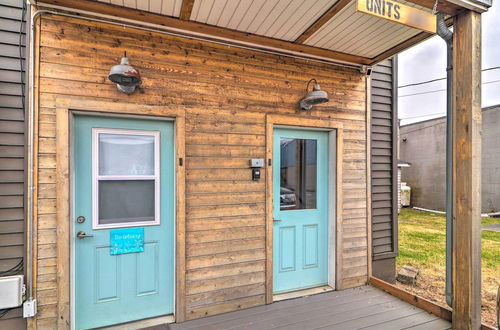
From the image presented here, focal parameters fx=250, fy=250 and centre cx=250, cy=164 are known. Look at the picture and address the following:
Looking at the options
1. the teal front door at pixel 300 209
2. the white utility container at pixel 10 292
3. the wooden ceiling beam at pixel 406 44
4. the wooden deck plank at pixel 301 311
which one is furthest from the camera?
the teal front door at pixel 300 209

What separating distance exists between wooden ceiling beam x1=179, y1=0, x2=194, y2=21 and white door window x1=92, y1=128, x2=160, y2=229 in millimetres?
1025

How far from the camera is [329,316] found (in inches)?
93.5

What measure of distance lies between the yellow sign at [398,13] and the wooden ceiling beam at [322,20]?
29cm

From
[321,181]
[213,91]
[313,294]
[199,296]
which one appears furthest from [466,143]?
[199,296]

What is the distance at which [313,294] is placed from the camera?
9.11 ft

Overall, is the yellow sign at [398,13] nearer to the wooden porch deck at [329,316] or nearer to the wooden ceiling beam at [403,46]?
the wooden ceiling beam at [403,46]

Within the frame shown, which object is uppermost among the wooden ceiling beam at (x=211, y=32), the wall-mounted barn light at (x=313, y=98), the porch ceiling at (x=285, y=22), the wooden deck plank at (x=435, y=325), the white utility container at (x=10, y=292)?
the porch ceiling at (x=285, y=22)

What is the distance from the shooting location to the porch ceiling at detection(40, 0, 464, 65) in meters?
1.97

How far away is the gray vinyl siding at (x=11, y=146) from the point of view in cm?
195

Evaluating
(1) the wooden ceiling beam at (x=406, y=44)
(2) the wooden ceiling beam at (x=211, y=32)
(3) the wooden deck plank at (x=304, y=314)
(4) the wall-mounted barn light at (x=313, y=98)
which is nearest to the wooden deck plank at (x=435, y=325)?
(3) the wooden deck plank at (x=304, y=314)

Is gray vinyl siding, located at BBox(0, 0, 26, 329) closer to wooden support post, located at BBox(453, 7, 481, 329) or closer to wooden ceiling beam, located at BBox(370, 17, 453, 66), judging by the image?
wooden ceiling beam, located at BBox(370, 17, 453, 66)

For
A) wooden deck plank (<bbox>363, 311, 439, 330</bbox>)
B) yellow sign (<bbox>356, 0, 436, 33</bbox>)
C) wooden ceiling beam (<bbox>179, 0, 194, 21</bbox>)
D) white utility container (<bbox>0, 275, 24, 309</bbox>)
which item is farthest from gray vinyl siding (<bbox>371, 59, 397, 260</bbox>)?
A: white utility container (<bbox>0, 275, 24, 309</bbox>)

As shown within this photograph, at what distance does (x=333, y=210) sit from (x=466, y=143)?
1383mm

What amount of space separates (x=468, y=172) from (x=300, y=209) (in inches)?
60.4
